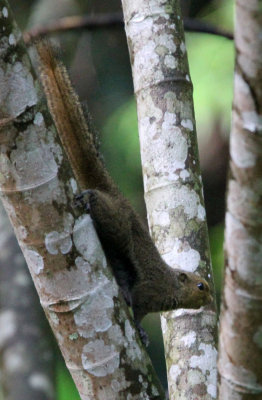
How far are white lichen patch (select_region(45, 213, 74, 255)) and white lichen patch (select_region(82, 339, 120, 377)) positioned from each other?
336mm

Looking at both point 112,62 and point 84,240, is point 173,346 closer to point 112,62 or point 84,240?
point 84,240

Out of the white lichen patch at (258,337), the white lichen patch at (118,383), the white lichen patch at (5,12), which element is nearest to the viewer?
the white lichen patch at (258,337)

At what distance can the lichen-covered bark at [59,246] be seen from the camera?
2.47 m

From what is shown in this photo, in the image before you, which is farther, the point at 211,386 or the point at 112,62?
the point at 112,62

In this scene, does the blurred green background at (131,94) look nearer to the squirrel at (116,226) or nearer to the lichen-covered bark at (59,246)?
the squirrel at (116,226)

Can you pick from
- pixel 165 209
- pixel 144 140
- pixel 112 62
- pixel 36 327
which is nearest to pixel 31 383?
A: pixel 36 327

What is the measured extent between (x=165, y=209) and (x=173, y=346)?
698mm

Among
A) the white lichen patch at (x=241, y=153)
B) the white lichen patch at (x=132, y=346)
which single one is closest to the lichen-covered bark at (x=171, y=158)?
the white lichen patch at (x=132, y=346)

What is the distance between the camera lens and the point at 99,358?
2633 millimetres

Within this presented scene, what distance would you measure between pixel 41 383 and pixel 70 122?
55.0 inches

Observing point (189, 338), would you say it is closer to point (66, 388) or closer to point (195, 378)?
point (195, 378)

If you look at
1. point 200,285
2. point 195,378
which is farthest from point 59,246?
point 200,285

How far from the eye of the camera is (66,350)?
2.67m

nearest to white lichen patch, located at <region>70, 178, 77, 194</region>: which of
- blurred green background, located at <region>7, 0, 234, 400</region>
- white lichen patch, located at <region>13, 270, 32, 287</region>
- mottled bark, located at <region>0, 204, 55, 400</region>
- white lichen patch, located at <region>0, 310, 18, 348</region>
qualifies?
mottled bark, located at <region>0, 204, 55, 400</region>
